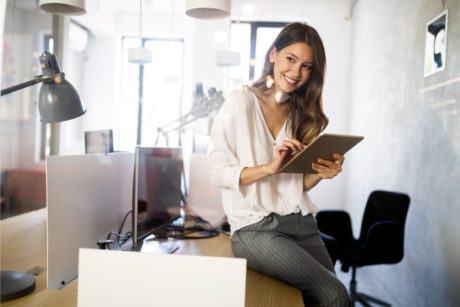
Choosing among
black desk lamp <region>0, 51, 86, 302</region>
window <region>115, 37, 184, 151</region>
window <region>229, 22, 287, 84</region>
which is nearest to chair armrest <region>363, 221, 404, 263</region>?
black desk lamp <region>0, 51, 86, 302</region>

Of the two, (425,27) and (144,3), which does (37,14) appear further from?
(425,27)

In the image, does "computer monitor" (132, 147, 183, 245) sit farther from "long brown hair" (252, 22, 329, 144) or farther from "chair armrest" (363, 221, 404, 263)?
"chair armrest" (363, 221, 404, 263)

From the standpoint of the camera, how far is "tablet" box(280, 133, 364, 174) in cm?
122

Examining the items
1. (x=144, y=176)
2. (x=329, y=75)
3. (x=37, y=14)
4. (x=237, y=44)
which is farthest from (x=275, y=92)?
(x=37, y=14)

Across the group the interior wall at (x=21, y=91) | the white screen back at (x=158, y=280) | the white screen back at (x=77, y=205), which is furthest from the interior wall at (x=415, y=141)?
the interior wall at (x=21, y=91)

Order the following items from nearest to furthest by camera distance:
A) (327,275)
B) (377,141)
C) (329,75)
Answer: (327,275) < (377,141) < (329,75)

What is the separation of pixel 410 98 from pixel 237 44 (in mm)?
2955

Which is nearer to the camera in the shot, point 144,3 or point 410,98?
point 410,98

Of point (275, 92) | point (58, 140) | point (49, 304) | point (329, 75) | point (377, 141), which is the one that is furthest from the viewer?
point (58, 140)

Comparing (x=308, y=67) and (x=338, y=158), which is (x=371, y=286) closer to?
(x=338, y=158)

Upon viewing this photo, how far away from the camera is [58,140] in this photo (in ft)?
17.3

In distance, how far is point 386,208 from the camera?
2754 millimetres

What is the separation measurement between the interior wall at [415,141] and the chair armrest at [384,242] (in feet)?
0.55

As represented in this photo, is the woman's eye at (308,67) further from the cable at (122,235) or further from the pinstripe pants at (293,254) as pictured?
the cable at (122,235)
